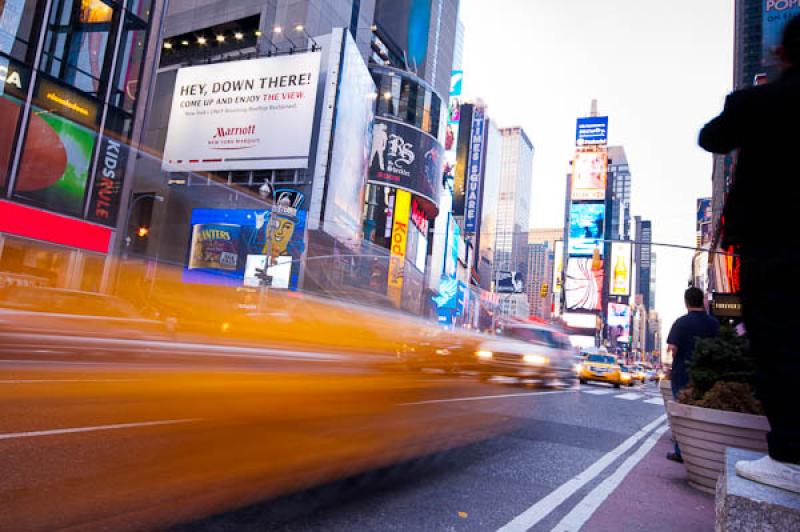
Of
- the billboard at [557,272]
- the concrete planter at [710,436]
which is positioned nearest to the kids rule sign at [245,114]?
the concrete planter at [710,436]

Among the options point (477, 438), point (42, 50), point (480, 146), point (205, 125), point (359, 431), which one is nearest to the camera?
point (359, 431)

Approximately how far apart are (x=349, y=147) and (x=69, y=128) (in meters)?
21.0

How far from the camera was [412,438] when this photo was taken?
5.43 meters

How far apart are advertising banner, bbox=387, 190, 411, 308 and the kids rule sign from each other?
1799 cm

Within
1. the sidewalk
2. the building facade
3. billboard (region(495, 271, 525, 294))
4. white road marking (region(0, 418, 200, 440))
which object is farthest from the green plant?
billboard (region(495, 271, 525, 294))

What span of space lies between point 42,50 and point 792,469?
30948 millimetres

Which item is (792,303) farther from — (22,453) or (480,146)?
(480,146)

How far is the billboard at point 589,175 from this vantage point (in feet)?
318

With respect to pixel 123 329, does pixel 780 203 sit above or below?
above

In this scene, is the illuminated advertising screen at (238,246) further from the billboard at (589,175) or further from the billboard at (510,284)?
the billboard at (510,284)

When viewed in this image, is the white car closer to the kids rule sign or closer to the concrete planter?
the concrete planter

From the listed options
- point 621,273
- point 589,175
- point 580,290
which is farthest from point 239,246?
point 621,273

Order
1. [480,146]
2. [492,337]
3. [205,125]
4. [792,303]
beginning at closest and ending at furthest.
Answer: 1. [792,303]
2. [492,337]
3. [205,125]
4. [480,146]

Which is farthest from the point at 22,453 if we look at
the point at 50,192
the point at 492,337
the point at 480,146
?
the point at 480,146
